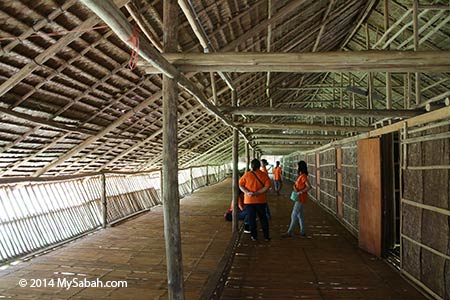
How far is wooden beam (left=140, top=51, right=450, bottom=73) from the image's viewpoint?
273 centimetres

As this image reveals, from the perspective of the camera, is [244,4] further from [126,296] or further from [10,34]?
[126,296]

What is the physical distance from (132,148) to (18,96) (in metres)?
4.14

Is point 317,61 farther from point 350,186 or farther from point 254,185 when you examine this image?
point 350,186

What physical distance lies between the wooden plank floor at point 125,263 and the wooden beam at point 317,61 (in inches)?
99.0

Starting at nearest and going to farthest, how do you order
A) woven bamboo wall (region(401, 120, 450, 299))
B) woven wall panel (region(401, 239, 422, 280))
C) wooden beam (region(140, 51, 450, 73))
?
wooden beam (region(140, 51, 450, 73)), woven bamboo wall (region(401, 120, 450, 299)), woven wall panel (region(401, 239, 422, 280))

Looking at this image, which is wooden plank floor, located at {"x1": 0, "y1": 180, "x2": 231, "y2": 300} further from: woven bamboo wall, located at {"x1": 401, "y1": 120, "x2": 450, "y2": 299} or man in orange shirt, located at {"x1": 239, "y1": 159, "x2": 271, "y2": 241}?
woven bamboo wall, located at {"x1": 401, "y1": 120, "x2": 450, "y2": 299}

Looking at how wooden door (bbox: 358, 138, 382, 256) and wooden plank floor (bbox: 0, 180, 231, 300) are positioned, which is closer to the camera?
wooden plank floor (bbox: 0, 180, 231, 300)

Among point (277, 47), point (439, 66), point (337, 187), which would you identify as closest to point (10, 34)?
point (439, 66)

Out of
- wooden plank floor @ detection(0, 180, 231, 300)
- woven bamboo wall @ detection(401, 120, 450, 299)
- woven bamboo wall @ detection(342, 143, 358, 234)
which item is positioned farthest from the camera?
woven bamboo wall @ detection(342, 143, 358, 234)

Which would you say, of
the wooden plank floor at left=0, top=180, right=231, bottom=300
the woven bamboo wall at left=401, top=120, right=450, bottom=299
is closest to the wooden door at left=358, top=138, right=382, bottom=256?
the woven bamboo wall at left=401, top=120, right=450, bottom=299

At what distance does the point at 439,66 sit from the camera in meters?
2.78

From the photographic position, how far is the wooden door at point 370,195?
203 inches

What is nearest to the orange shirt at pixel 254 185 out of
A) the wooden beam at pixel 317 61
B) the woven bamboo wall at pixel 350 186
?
the woven bamboo wall at pixel 350 186

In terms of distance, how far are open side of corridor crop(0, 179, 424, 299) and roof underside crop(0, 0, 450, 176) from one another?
191 centimetres
